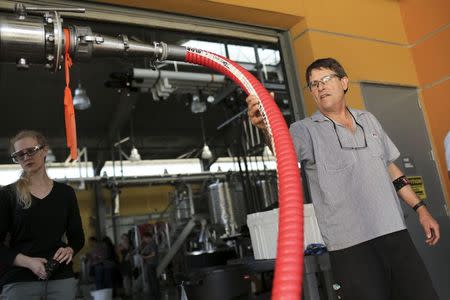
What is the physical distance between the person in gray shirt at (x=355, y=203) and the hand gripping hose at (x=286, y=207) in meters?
0.67

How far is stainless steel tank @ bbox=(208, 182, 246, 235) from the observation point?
661 cm

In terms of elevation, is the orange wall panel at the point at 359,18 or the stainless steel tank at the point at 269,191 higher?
the orange wall panel at the point at 359,18

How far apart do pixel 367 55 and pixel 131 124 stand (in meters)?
8.15

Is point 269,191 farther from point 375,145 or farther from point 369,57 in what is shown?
point 375,145

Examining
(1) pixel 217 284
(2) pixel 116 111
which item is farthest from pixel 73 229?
(2) pixel 116 111

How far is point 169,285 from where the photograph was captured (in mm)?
9453

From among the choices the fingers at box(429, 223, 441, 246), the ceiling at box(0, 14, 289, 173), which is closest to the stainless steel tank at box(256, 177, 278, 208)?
the ceiling at box(0, 14, 289, 173)

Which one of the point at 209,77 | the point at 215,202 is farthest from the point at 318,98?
the point at 215,202

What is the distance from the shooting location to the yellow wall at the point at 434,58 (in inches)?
134

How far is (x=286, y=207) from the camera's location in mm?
881

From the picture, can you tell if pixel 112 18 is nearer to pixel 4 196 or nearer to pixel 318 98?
pixel 4 196

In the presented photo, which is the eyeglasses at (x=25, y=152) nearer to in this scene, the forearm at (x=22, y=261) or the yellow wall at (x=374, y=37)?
the forearm at (x=22, y=261)

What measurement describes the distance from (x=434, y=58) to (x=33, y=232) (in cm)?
327

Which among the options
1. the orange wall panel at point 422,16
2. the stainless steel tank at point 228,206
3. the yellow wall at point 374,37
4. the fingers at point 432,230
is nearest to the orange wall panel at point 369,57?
the yellow wall at point 374,37
